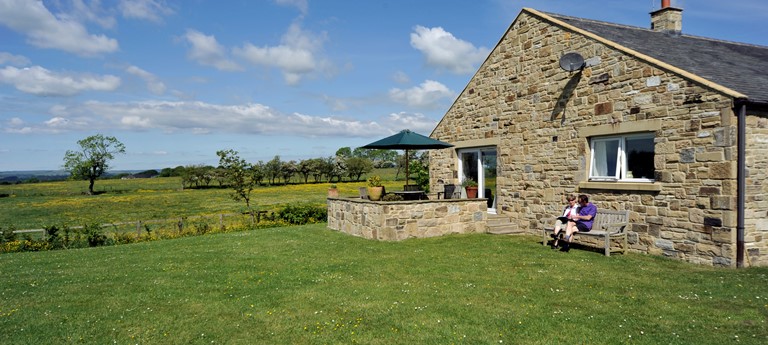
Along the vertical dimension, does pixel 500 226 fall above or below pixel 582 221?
below

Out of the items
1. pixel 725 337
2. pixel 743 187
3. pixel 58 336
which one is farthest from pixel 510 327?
pixel 743 187

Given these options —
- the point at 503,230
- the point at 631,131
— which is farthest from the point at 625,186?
the point at 503,230

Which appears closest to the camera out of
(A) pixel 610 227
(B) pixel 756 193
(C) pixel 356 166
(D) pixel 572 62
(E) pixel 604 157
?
(B) pixel 756 193

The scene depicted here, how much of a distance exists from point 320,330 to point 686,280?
242 inches

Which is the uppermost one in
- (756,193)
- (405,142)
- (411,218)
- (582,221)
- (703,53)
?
(703,53)

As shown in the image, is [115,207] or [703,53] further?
[115,207]

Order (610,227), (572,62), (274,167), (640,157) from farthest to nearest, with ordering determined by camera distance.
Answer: (274,167)
(572,62)
(640,157)
(610,227)

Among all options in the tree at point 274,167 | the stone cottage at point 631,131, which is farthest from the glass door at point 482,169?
the tree at point 274,167

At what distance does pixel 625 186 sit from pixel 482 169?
17.8 ft

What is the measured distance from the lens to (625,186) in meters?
10.4

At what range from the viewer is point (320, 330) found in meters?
5.56

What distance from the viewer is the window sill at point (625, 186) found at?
979cm

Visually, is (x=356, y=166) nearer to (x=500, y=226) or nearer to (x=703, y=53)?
(x=500, y=226)

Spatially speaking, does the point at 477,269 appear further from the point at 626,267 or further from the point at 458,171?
the point at 458,171
